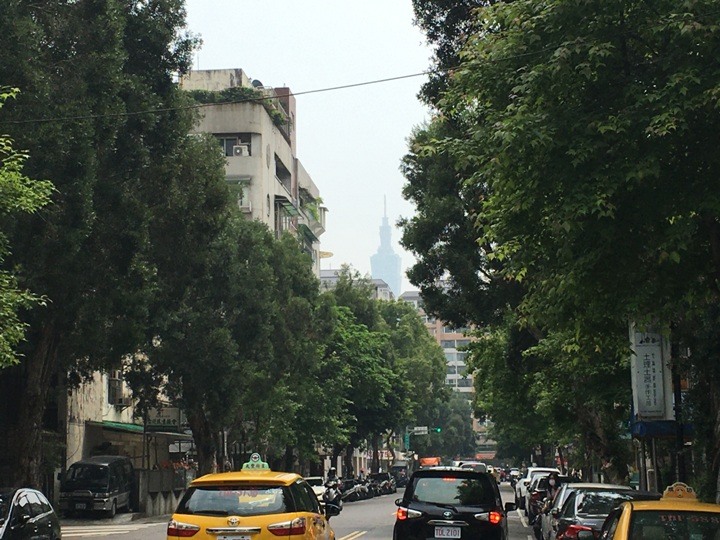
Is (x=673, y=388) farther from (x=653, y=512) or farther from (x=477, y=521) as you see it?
(x=653, y=512)

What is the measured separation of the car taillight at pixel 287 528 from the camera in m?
12.8

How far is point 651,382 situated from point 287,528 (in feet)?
45.2

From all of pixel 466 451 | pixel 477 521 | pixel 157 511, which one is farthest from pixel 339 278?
pixel 466 451

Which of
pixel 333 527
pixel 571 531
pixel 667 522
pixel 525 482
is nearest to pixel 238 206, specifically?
pixel 525 482

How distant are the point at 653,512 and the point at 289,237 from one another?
47.2m

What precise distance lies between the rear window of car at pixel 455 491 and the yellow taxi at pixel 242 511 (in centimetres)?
381

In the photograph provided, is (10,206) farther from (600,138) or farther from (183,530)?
(600,138)

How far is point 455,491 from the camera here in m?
17.1

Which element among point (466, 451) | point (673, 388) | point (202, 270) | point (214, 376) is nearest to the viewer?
point (673, 388)

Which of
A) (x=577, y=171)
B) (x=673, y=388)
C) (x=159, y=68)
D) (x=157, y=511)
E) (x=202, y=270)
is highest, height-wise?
(x=159, y=68)

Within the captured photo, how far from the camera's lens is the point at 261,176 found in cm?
7481

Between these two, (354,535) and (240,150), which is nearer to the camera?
(354,535)

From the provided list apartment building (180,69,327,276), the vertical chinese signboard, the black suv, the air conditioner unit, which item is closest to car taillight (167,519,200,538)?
the black suv

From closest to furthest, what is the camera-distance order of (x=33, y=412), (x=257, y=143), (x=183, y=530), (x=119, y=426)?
(x=183, y=530)
(x=33, y=412)
(x=119, y=426)
(x=257, y=143)
